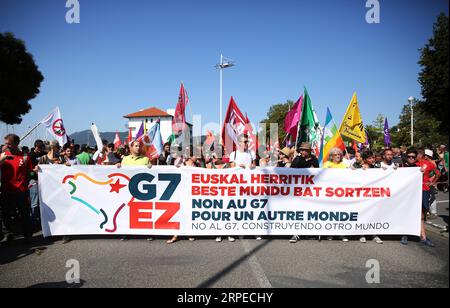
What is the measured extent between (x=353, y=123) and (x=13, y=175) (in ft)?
26.6

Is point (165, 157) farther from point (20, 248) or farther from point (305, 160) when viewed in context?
point (305, 160)

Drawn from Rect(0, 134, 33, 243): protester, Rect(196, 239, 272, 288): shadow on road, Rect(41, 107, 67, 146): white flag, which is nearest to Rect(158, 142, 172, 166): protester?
Rect(0, 134, 33, 243): protester

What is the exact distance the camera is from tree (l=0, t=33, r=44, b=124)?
94.3 ft

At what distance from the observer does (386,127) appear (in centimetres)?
1847

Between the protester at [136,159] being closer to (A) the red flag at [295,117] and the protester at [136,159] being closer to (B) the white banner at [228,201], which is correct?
(B) the white banner at [228,201]

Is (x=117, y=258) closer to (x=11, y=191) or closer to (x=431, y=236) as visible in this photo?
(x=11, y=191)

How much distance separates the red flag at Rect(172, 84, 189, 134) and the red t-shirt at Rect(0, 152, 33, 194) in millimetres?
4325

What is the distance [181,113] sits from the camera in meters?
8.91

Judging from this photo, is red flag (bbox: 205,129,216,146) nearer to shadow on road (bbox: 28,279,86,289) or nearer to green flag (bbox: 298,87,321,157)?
green flag (bbox: 298,87,321,157)

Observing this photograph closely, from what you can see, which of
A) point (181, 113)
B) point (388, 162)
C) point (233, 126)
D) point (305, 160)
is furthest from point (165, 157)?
point (388, 162)

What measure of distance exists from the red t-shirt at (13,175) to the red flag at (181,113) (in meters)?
4.32

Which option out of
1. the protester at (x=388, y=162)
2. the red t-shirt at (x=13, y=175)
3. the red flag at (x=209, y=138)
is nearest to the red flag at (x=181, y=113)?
the red t-shirt at (x=13, y=175)
